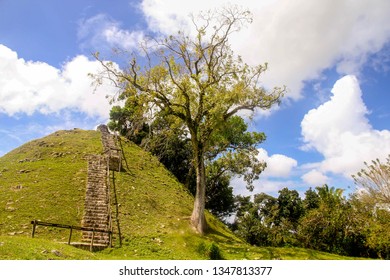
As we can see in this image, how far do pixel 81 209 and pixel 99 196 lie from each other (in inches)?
94.1

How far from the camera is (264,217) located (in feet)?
204

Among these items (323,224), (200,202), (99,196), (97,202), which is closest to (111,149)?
(99,196)

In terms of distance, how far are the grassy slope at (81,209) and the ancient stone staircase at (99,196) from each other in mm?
638

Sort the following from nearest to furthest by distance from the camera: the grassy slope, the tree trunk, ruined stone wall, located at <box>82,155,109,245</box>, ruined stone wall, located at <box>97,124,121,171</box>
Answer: the grassy slope, ruined stone wall, located at <box>82,155,109,245</box>, the tree trunk, ruined stone wall, located at <box>97,124,121,171</box>

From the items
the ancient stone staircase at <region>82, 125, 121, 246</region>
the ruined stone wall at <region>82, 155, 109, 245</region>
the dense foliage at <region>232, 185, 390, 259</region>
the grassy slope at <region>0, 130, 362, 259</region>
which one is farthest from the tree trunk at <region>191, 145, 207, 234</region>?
the dense foliage at <region>232, 185, 390, 259</region>

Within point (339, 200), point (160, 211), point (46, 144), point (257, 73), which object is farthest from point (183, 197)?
point (339, 200)

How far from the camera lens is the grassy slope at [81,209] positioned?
20.8 metres

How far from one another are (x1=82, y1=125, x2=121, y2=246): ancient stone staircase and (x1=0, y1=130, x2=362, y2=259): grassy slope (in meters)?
0.64

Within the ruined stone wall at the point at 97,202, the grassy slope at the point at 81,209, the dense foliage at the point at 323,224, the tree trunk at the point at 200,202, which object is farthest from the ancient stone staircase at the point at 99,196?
the dense foliage at the point at 323,224

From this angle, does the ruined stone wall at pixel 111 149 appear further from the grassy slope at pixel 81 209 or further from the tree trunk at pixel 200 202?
the tree trunk at pixel 200 202

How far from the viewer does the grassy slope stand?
68.4 feet

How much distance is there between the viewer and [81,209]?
2620cm

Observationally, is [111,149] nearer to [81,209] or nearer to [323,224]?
[81,209]

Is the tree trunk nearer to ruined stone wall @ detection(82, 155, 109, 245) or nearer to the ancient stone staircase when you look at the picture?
the ancient stone staircase
